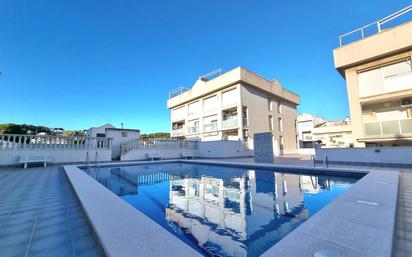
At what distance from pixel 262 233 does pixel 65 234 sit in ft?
9.29

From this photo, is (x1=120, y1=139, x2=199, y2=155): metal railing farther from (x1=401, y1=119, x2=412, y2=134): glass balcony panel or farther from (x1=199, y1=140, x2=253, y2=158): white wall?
(x1=401, y1=119, x2=412, y2=134): glass balcony panel

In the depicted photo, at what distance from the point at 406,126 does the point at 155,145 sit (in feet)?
59.8

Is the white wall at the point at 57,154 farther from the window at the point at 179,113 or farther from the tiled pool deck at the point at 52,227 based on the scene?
the window at the point at 179,113

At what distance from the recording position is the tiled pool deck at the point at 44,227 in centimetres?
200

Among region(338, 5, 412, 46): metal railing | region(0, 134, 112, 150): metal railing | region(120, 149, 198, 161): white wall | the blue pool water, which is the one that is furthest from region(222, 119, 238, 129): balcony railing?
the blue pool water

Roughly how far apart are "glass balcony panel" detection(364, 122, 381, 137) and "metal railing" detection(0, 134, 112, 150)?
19031mm

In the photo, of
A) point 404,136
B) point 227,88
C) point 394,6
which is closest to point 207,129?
point 227,88

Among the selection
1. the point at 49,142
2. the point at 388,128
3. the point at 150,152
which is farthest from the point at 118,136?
the point at 388,128

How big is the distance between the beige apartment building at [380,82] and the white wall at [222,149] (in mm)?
9751

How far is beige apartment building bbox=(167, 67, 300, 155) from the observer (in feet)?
69.1

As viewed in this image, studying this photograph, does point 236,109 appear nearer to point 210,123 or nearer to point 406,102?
point 210,123

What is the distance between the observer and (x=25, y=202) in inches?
154

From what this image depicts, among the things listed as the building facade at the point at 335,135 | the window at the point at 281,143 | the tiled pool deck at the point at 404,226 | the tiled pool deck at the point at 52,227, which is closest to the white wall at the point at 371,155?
the tiled pool deck at the point at 52,227

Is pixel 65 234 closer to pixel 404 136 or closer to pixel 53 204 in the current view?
pixel 53 204
